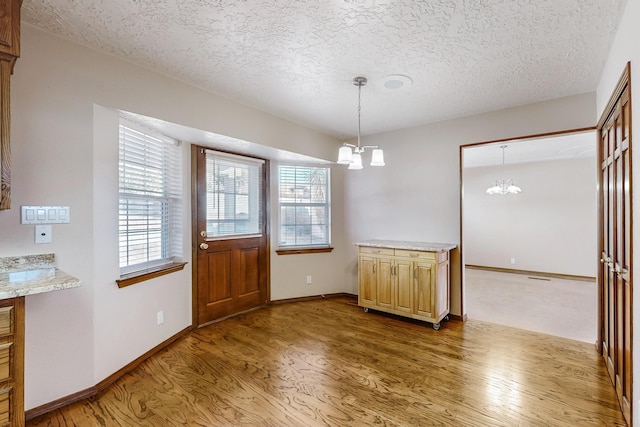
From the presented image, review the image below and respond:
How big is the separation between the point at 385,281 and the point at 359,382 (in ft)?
5.00

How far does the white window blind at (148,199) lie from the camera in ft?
8.16

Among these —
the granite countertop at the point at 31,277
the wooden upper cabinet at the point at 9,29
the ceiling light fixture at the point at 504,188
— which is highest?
the wooden upper cabinet at the point at 9,29

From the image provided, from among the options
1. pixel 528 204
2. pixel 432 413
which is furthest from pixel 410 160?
pixel 528 204

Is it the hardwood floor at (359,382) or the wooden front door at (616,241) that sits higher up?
the wooden front door at (616,241)

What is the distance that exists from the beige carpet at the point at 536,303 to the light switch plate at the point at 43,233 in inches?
166

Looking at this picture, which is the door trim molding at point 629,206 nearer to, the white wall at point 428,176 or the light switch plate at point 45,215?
the white wall at point 428,176

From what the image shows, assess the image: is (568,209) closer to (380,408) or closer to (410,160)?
(410,160)

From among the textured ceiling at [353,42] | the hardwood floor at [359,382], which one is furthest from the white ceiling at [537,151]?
the hardwood floor at [359,382]

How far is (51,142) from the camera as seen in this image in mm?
1914

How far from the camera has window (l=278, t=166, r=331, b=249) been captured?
423 cm

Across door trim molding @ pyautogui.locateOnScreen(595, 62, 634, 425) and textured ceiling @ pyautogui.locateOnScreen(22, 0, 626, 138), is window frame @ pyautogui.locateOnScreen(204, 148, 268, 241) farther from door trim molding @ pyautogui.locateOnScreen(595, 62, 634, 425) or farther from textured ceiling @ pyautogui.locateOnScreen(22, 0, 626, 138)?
door trim molding @ pyautogui.locateOnScreen(595, 62, 634, 425)

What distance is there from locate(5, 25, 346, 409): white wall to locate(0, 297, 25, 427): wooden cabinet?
1.85 ft

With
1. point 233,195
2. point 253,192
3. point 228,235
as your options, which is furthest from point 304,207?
point 228,235

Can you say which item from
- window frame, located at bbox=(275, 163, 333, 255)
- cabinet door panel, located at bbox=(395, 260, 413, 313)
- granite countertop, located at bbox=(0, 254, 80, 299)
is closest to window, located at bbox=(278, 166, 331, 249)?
window frame, located at bbox=(275, 163, 333, 255)
